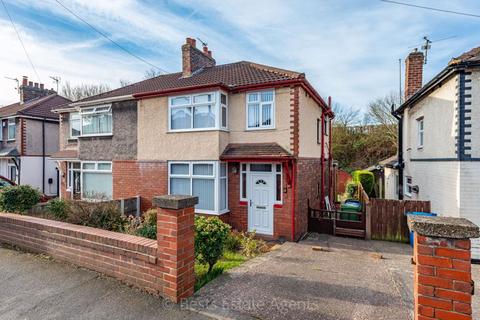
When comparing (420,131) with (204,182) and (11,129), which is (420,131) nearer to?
(204,182)

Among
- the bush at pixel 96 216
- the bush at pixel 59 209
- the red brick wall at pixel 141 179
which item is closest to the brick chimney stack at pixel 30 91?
the red brick wall at pixel 141 179

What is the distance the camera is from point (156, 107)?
1037 cm

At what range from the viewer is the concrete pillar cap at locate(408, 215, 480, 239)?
7.32ft

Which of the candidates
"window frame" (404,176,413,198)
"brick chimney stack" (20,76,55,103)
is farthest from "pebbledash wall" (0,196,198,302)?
"brick chimney stack" (20,76,55,103)

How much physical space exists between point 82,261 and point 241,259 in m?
3.43

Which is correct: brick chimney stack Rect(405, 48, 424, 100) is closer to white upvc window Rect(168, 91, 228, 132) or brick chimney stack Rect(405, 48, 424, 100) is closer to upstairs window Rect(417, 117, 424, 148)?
upstairs window Rect(417, 117, 424, 148)

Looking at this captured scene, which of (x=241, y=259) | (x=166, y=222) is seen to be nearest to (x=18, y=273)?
(x=166, y=222)

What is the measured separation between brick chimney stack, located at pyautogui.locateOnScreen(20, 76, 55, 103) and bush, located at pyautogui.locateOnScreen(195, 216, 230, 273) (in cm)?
2342

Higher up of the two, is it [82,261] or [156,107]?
[156,107]

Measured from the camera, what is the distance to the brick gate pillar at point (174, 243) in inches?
133

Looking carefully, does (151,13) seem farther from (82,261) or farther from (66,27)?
(82,261)

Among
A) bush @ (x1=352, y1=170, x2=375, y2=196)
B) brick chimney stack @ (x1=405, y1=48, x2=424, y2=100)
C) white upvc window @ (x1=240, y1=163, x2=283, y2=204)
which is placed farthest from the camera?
bush @ (x1=352, y1=170, x2=375, y2=196)

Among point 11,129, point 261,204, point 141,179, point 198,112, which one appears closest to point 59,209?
point 141,179

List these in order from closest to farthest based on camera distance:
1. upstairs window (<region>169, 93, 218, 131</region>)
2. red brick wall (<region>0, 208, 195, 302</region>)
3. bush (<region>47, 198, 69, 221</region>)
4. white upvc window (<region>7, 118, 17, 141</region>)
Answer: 1. red brick wall (<region>0, 208, 195, 302</region>)
2. bush (<region>47, 198, 69, 221</region>)
3. upstairs window (<region>169, 93, 218, 131</region>)
4. white upvc window (<region>7, 118, 17, 141</region>)
